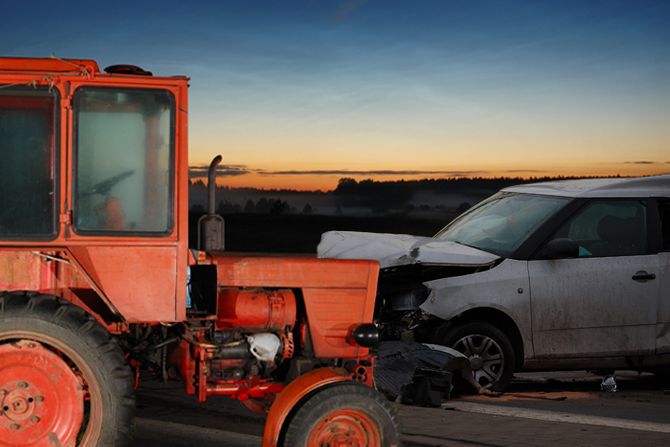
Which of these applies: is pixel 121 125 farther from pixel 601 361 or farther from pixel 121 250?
pixel 601 361

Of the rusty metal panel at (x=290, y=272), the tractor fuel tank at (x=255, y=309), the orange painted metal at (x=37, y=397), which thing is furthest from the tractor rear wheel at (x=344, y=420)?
the orange painted metal at (x=37, y=397)

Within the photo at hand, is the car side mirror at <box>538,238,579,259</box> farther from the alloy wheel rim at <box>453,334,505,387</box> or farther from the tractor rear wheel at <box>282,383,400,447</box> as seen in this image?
the tractor rear wheel at <box>282,383,400,447</box>

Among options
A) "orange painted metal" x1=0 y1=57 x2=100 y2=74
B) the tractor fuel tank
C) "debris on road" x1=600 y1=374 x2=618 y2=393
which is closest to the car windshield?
"debris on road" x1=600 y1=374 x2=618 y2=393

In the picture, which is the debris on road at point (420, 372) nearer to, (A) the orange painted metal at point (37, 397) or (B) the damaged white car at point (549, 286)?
(B) the damaged white car at point (549, 286)

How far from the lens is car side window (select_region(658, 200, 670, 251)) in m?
10.2

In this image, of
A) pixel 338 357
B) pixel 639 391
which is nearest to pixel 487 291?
pixel 639 391

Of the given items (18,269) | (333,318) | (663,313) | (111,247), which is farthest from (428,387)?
(18,269)

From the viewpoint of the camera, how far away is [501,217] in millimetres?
10672

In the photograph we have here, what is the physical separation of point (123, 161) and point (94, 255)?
0.58 meters

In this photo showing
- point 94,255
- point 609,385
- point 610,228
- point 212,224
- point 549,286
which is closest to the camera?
point 212,224

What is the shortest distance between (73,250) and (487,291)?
474 centimetres

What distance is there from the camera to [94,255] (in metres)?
5.91

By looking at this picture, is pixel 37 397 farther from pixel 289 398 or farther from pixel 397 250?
pixel 397 250

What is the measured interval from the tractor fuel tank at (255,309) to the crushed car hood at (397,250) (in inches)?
131
